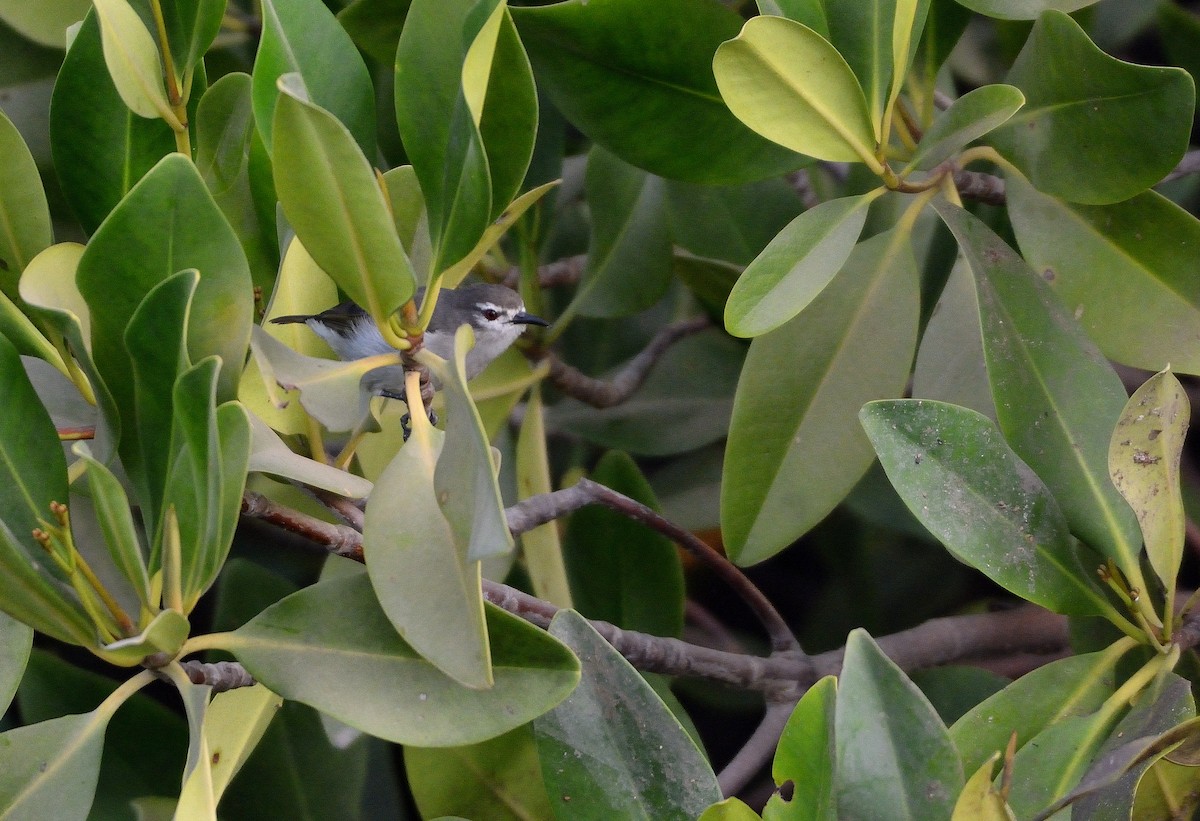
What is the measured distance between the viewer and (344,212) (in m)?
0.73

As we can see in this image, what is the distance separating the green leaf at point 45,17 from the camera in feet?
3.96

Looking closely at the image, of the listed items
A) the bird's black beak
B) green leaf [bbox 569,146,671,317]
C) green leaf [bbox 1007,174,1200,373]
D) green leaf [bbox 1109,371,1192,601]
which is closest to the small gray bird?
the bird's black beak

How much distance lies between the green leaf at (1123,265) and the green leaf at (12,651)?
3.26 feet

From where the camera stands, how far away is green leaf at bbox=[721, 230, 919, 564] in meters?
1.10

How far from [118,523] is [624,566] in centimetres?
81

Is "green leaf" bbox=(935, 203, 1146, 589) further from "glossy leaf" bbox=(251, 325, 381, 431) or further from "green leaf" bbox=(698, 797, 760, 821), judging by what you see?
"glossy leaf" bbox=(251, 325, 381, 431)

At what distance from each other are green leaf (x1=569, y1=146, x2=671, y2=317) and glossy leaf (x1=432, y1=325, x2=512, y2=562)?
2.47 ft

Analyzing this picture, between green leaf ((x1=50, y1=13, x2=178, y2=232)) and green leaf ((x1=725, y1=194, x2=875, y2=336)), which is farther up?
green leaf ((x1=725, y1=194, x2=875, y2=336))

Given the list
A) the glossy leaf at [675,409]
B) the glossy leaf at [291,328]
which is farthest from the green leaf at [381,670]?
the glossy leaf at [675,409]

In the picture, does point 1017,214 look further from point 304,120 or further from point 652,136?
point 304,120

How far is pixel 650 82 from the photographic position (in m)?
1.07

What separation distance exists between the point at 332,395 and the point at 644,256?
0.72 metres

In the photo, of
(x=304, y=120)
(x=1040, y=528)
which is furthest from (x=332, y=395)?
(x=1040, y=528)

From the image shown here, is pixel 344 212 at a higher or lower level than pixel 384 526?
higher
